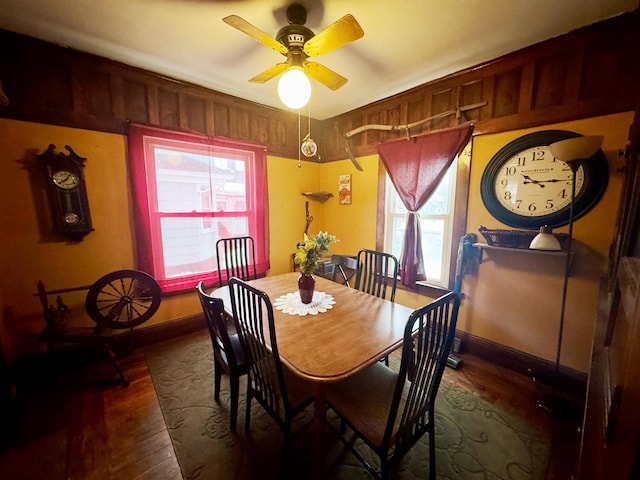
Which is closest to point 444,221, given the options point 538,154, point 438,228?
point 438,228

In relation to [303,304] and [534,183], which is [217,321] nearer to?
[303,304]

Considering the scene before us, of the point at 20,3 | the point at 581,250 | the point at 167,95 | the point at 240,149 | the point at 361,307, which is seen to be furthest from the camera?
the point at 240,149

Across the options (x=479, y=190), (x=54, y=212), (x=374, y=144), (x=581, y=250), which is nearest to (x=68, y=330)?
(x=54, y=212)

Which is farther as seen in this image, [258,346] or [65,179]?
[65,179]

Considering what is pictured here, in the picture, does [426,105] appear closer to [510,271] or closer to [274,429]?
[510,271]

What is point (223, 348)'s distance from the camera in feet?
5.13

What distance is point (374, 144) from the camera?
3061mm

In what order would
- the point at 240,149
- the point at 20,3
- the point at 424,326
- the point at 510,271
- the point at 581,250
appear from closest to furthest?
the point at 424,326 → the point at 20,3 → the point at 581,250 → the point at 510,271 → the point at 240,149

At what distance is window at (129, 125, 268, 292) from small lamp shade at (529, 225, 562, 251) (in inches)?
107

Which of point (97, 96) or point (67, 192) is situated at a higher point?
point (97, 96)

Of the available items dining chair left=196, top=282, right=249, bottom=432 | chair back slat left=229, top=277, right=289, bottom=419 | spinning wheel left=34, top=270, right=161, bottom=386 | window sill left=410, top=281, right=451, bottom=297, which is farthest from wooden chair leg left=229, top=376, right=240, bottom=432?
window sill left=410, top=281, right=451, bottom=297

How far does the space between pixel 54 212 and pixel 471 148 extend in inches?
144

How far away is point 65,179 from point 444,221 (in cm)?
346

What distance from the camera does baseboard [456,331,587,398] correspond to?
1.92 metres
